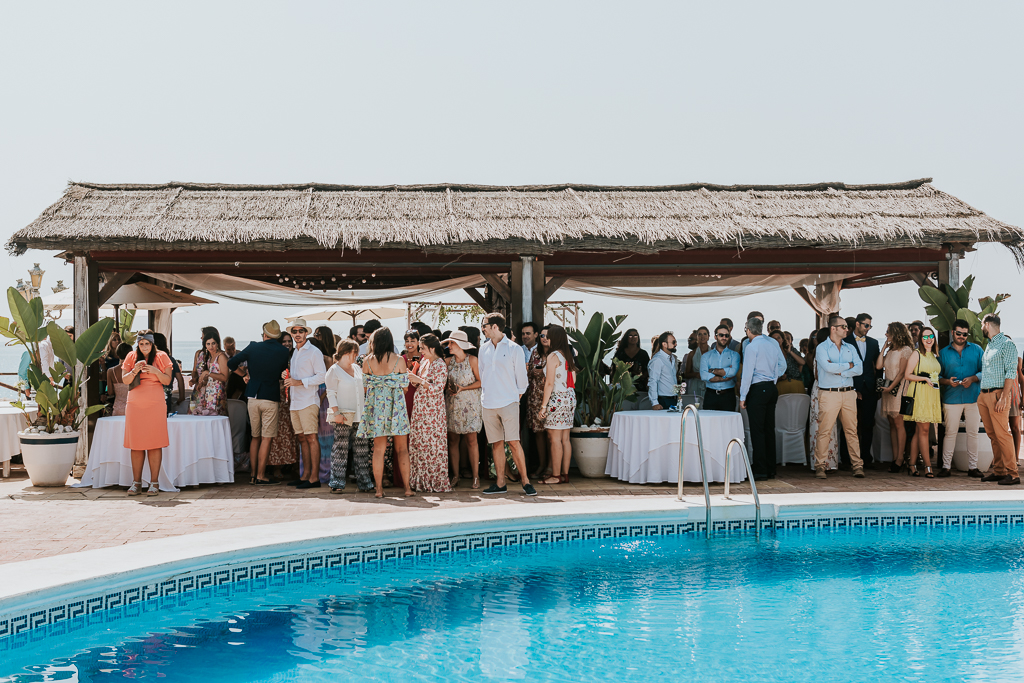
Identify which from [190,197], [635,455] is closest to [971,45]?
[635,455]

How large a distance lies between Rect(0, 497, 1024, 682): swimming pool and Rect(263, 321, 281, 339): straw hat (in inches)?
120

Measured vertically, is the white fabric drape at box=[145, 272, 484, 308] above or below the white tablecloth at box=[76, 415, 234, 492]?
above

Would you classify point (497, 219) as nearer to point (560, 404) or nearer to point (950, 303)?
point (560, 404)

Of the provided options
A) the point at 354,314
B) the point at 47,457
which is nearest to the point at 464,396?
the point at 47,457

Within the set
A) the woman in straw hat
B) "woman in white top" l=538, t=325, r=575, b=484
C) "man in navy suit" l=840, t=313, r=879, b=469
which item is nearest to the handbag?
"man in navy suit" l=840, t=313, r=879, b=469

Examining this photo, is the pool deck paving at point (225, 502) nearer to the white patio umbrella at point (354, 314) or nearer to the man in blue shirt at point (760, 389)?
the man in blue shirt at point (760, 389)

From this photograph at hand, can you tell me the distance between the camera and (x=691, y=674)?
3830 millimetres

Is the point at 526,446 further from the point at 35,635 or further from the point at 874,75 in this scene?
the point at 874,75

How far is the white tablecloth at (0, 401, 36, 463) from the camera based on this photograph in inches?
334

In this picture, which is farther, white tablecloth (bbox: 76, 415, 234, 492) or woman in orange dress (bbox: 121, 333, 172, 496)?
white tablecloth (bbox: 76, 415, 234, 492)

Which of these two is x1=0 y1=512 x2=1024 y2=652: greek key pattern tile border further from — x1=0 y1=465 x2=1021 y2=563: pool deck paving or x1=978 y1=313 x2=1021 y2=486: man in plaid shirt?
x1=978 y1=313 x2=1021 y2=486: man in plaid shirt

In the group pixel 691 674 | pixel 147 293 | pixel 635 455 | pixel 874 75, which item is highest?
pixel 874 75

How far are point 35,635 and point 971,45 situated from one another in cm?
1550

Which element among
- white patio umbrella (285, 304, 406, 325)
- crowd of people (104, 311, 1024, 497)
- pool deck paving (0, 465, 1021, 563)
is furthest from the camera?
white patio umbrella (285, 304, 406, 325)
